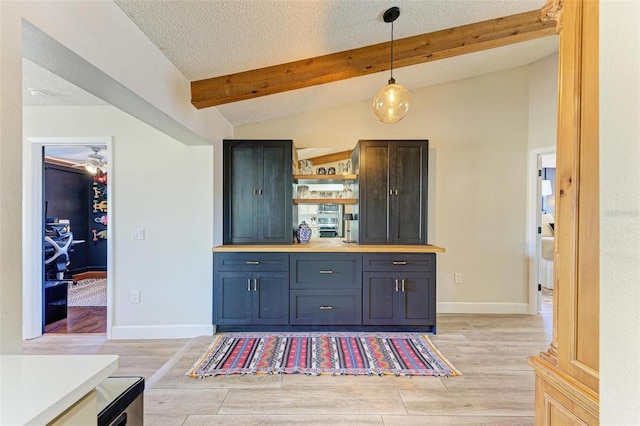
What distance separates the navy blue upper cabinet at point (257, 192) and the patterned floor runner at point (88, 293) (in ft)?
8.79

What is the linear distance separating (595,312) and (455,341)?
8.27ft

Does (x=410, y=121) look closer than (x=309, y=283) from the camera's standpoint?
No

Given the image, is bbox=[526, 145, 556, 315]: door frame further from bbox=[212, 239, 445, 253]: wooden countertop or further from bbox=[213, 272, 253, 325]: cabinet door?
bbox=[213, 272, 253, 325]: cabinet door

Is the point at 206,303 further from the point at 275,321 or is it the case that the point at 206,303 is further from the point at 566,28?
the point at 566,28

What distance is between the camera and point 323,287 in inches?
124

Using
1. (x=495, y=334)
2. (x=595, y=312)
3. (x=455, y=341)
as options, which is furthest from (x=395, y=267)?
(x=595, y=312)

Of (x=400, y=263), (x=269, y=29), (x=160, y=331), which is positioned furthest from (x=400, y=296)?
(x=269, y=29)

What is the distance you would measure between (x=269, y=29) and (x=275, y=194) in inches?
67.9

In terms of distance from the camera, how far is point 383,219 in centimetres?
337

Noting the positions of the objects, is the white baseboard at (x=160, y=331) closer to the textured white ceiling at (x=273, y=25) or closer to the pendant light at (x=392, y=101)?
the textured white ceiling at (x=273, y=25)

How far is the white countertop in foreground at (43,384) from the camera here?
0.55 metres

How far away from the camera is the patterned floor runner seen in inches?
171

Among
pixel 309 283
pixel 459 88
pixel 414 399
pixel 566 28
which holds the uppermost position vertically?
pixel 459 88
